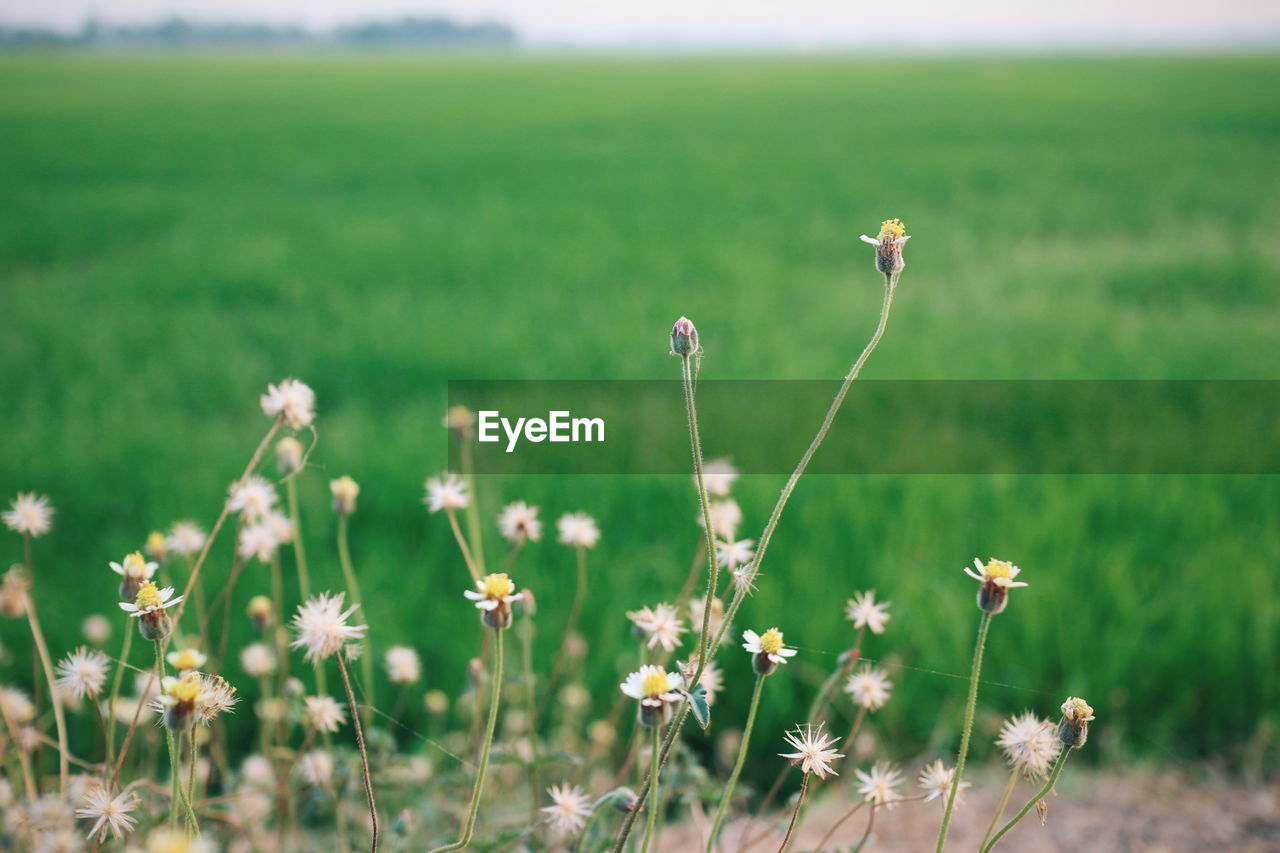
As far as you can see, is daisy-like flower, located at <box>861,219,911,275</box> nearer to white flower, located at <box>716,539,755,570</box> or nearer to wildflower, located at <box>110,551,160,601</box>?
white flower, located at <box>716,539,755,570</box>

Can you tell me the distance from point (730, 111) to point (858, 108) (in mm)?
2373

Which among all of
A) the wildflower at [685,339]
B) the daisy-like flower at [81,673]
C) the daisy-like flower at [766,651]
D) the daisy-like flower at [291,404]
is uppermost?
the wildflower at [685,339]

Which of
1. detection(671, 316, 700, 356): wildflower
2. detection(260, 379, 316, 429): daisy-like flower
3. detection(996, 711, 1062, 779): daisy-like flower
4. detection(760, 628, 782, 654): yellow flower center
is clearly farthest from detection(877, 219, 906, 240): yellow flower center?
detection(260, 379, 316, 429): daisy-like flower

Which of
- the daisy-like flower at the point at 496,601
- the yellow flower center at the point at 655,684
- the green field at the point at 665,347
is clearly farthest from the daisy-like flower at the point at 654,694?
the green field at the point at 665,347

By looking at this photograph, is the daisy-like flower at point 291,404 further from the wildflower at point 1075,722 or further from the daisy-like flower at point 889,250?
the wildflower at point 1075,722

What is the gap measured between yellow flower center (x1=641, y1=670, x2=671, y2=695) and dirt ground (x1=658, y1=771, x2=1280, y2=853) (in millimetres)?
849

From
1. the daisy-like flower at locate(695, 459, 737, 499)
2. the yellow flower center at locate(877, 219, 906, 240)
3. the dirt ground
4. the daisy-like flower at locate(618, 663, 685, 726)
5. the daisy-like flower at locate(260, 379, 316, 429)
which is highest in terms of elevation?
the yellow flower center at locate(877, 219, 906, 240)

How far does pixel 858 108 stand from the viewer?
17938mm

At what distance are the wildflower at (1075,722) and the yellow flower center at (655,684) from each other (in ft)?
0.99

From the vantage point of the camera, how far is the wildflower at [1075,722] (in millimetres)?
735

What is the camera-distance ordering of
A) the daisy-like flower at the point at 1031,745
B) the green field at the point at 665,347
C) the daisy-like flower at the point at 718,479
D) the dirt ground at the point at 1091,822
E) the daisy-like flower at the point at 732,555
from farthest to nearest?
the green field at the point at 665,347 < the dirt ground at the point at 1091,822 < the daisy-like flower at the point at 718,479 < the daisy-like flower at the point at 732,555 < the daisy-like flower at the point at 1031,745

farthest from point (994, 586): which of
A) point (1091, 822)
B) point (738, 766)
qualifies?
point (1091, 822)

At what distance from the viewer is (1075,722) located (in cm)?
74

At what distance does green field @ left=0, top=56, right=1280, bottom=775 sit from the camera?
2.05 m
